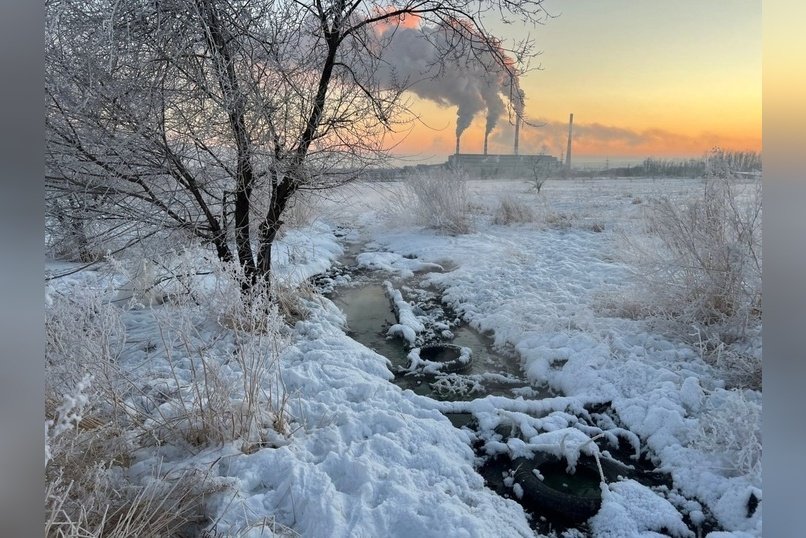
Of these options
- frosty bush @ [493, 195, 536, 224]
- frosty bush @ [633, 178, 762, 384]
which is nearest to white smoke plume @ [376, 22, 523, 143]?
frosty bush @ [633, 178, 762, 384]

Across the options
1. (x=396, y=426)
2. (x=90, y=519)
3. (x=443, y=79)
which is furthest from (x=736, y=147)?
(x=90, y=519)

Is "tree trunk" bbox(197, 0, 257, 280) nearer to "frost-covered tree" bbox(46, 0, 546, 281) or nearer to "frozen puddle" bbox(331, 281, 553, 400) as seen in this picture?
"frost-covered tree" bbox(46, 0, 546, 281)

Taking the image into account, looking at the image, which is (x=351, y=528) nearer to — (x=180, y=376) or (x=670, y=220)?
(x=180, y=376)

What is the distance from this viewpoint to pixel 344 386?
178 centimetres

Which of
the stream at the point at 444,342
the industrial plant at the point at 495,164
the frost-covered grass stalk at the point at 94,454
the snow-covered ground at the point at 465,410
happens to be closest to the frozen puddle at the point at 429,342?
the stream at the point at 444,342

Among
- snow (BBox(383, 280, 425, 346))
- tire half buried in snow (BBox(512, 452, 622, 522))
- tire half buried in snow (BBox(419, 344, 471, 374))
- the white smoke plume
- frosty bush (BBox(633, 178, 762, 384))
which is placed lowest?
tire half buried in snow (BBox(512, 452, 622, 522))

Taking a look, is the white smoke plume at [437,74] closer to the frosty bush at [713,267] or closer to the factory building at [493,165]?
the frosty bush at [713,267]

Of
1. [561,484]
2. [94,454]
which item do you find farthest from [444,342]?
[94,454]

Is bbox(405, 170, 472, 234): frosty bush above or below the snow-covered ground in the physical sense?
above

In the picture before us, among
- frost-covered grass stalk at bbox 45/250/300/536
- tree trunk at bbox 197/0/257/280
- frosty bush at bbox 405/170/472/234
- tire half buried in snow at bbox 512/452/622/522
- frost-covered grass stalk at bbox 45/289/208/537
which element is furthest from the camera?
frosty bush at bbox 405/170/472/234

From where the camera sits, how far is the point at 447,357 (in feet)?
8.34

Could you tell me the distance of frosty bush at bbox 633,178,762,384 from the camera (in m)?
2.21

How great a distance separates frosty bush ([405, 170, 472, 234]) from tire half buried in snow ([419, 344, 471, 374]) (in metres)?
1.88

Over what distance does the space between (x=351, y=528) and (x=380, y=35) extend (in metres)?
2.17
